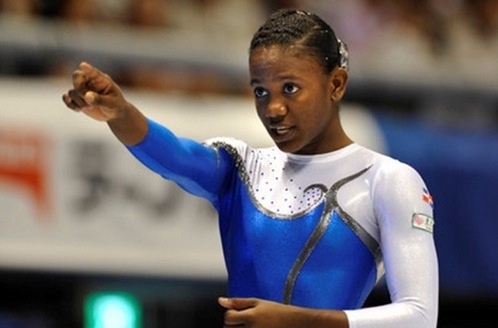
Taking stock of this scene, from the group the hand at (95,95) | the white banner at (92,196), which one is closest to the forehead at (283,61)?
the hand at (95,95)

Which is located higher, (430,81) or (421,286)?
(430,81)

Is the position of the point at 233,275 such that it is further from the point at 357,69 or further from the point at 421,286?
the point at 357,69

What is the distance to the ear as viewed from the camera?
347cm

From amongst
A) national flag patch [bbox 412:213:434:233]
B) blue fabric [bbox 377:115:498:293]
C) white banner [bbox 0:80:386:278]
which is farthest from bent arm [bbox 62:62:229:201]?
blue fabric [bbox 377:115:498:293]

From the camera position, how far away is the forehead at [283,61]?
335 cm

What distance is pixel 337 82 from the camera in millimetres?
3490

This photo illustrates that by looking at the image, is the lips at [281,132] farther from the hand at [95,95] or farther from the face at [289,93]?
the hand at [95,95]

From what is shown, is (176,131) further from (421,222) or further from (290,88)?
(421,222)

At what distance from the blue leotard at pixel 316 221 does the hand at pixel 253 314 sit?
16.2 inches

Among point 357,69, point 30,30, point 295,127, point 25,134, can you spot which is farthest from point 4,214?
point 295,127

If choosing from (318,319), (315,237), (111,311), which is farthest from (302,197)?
(111,311)

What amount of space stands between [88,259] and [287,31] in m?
4.13

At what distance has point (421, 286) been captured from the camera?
320 centimetres

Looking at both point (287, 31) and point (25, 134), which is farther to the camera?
point (25, 134)
